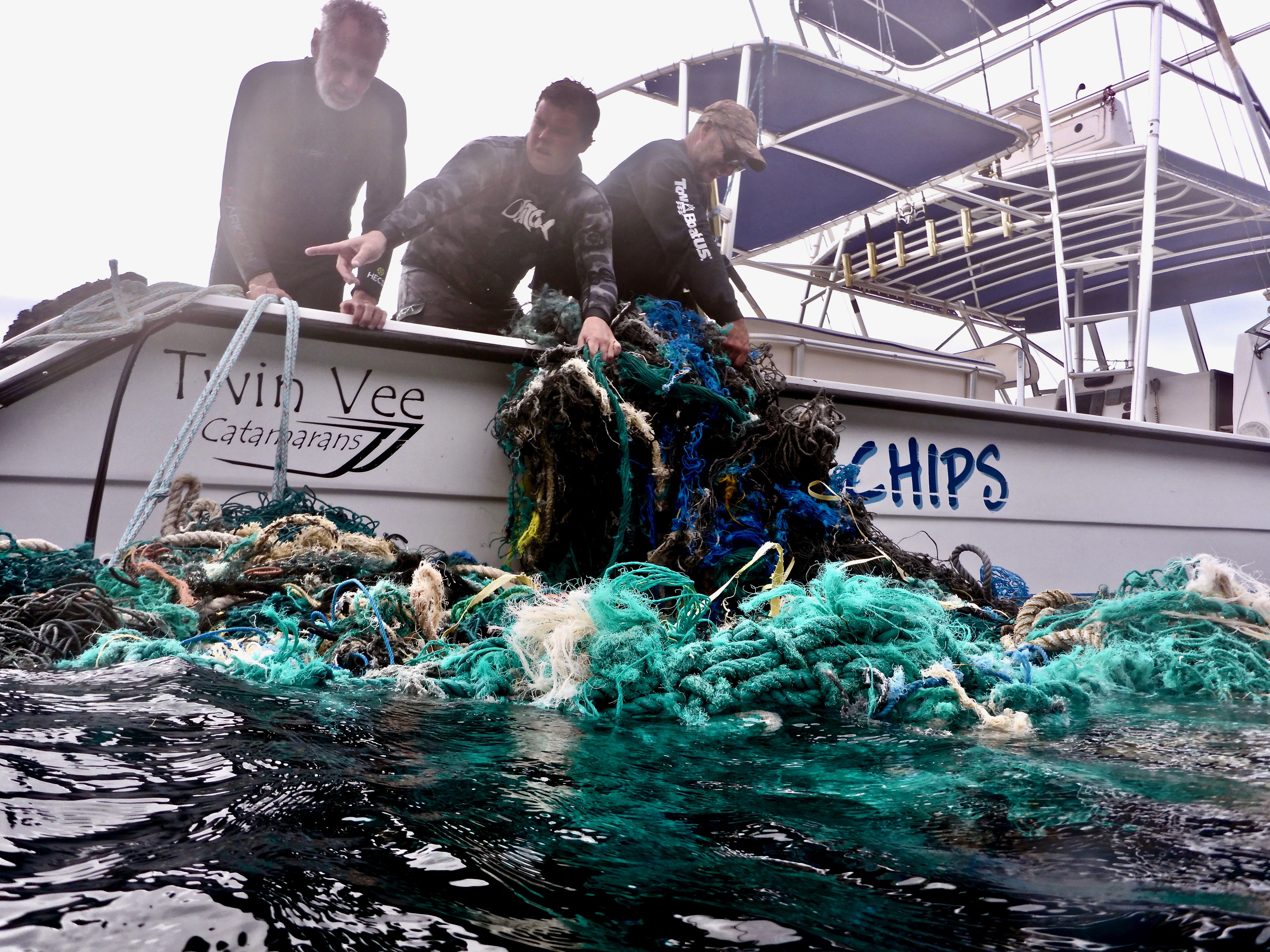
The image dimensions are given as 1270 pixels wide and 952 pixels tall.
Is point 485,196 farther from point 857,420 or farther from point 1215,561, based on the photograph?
point 1215,561

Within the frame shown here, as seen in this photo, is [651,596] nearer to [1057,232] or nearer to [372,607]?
[372,607]

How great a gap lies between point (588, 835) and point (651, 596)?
1646mm

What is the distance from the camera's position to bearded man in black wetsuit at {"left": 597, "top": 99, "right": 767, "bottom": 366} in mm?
3750

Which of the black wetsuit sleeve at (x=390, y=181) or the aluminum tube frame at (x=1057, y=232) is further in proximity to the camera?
the aluminum tube frame at (x=1057, y=232)

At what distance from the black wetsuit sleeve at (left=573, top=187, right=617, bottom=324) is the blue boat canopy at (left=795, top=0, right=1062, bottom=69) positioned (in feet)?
14.2

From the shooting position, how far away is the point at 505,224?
3549 millimetres

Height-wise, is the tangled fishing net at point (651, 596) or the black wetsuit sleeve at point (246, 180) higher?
the black wetsuit sleeve at point (246, 180)

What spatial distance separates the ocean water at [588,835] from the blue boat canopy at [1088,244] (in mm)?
5472

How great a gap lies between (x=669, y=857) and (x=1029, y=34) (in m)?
7.51

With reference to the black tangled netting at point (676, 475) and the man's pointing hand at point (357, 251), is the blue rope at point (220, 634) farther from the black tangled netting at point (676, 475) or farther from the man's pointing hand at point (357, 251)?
the man's pointing hand at point (357, 251)

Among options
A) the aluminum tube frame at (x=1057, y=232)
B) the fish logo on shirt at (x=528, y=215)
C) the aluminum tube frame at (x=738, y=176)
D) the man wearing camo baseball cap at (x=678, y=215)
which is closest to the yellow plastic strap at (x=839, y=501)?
the man wearing camo baseball cap at (x=678, y=215)

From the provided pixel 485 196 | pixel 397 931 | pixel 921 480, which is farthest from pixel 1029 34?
pixel 397 931

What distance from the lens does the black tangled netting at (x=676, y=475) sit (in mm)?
2814

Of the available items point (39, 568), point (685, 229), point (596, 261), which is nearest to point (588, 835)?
point (39, 568)
